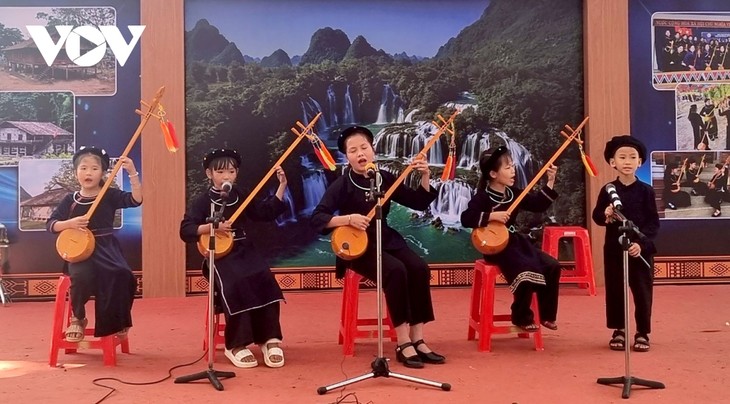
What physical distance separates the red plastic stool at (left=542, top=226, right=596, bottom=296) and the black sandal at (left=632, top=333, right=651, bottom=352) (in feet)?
5.93

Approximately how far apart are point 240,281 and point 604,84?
400 cm

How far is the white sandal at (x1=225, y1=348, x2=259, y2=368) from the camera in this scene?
356 cm

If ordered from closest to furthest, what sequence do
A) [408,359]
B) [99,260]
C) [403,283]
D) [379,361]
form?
[379,361] < [408,359] < [403,283] < [99,260]

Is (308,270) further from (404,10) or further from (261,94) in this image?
(404,10)

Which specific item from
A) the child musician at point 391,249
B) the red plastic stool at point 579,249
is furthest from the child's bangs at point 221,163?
the red plastic stool at point 579,249

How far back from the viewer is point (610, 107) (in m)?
6.04

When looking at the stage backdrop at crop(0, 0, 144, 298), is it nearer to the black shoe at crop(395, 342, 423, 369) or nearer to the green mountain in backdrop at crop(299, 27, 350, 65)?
the green mountain in backdrop at crop(299, 27, 350, 65)

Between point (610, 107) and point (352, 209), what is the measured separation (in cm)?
323

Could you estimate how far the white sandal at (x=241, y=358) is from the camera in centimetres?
356

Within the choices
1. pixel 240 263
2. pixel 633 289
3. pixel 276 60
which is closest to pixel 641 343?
pixel 633 289

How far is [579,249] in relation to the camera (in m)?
5.84

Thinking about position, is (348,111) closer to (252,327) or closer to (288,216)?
(288,216)

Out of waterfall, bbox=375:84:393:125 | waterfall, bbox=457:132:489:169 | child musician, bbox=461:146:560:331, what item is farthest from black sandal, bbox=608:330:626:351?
waterfall, bbox=375:84:393:125

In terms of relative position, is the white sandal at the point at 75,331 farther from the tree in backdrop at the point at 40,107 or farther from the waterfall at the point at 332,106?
the waterfall at the point at 332,106
